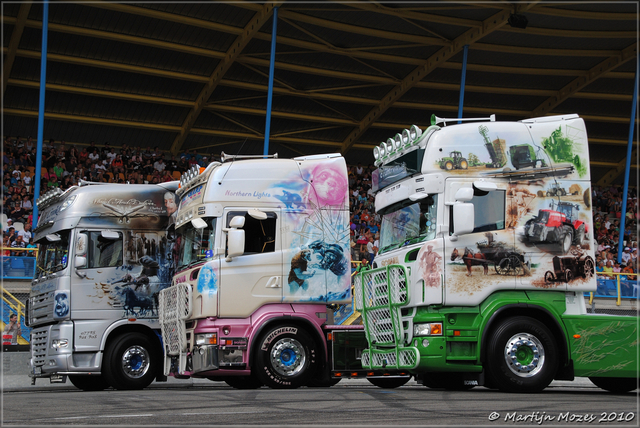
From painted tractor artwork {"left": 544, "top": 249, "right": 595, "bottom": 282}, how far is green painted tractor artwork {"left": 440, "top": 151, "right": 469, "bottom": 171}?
185 centimetres

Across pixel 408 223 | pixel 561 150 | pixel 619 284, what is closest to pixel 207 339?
pixel 408 223

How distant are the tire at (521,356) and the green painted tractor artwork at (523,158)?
7.27 feet

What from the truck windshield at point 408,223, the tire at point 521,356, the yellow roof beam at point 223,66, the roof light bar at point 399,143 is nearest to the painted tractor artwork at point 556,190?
the truck windshield at point 408,223

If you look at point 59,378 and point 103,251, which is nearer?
point 59,378

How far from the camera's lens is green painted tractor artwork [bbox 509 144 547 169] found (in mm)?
10242

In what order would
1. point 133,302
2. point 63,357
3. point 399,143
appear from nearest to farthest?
point 399,143, point 63,357, point 133,302

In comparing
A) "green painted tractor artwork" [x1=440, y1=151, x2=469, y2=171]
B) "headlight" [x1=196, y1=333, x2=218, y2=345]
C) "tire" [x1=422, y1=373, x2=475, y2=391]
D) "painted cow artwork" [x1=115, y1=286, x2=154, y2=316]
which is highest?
"green painted tractor artwork" [x1=440, y1=151, x2=469, y2=171]

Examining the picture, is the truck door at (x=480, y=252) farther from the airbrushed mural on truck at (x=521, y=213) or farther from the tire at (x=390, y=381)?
the tire at (x=390, y=381)

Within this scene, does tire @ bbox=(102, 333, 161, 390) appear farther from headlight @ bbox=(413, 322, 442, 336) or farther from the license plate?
headlight @ bbox=(413, 322, 442, 336)

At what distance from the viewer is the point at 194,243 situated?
12.1m

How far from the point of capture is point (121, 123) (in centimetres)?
3228

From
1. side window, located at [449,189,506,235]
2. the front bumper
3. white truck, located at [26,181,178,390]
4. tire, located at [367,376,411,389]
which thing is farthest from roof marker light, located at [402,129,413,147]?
the front bumper

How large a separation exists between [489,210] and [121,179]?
20697mm

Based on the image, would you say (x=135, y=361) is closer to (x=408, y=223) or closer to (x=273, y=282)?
(x=273, y=282)
